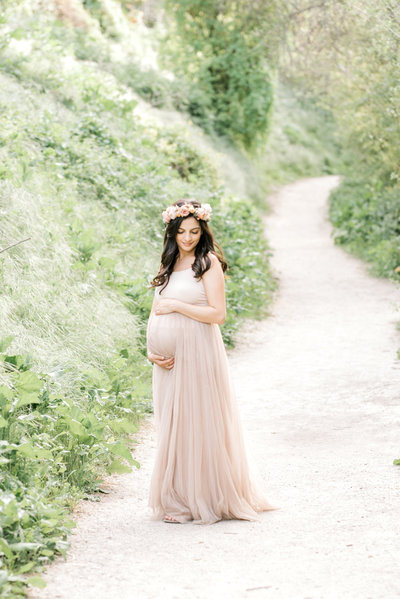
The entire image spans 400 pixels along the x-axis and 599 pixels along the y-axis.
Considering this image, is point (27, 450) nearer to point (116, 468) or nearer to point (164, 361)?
point (164, 361)

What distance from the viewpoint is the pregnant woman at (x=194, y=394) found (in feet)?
15.8

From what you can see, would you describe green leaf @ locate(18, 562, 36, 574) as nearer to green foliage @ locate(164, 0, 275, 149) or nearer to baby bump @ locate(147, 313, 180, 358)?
baby bump @ locate(147, 313, 180, 358)

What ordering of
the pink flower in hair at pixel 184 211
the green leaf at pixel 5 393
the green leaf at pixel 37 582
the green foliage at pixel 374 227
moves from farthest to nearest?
the green foliage at pixel 374 227 → the pink flower in hair at pixel 184 211 → the green leaf at pixel 5 393 → the green leaf at pixel 37 582

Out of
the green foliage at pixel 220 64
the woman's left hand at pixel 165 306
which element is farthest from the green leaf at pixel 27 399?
the green foliage at pixel 220 64

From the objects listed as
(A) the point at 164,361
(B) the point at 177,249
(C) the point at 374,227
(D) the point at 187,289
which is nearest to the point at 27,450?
(A) the point at 164,361

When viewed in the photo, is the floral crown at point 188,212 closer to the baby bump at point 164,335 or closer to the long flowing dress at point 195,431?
the long flowing dress at point 195,431

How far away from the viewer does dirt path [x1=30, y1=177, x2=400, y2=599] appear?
386cm

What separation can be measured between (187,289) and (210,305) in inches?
6.9

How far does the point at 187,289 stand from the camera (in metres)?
4.90

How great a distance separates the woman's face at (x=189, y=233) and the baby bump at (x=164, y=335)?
1.44ft

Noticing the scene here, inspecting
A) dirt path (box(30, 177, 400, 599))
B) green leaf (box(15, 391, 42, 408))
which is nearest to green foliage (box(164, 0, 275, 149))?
dirt path (box(30, 177, 400, 599))

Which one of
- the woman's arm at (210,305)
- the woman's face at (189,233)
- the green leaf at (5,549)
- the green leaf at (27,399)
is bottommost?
the green leaf at (5,549)

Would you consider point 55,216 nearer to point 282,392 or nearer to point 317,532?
point 282,392

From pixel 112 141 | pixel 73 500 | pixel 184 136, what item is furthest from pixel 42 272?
pixel 184 136
